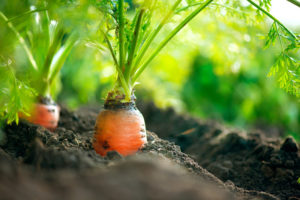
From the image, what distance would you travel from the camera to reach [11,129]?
1861mm

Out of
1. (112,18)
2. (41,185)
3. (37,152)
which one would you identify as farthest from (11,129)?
(41,185)

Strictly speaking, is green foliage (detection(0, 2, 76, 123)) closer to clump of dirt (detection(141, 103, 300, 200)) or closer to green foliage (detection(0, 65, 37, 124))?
green foliage (detection(0, 65, 37, 124))

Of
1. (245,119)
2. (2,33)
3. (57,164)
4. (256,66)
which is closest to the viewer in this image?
(57,164)

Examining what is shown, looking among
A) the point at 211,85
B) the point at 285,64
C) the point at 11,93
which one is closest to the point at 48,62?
the point at 11,93

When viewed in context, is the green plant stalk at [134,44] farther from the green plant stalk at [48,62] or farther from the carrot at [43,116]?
the carrot at [43,116]

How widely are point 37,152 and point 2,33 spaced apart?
2.70 feet

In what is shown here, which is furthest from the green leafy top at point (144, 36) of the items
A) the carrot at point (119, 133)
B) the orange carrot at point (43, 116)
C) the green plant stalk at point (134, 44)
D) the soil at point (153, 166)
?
the orange carrot at point (43, 116)

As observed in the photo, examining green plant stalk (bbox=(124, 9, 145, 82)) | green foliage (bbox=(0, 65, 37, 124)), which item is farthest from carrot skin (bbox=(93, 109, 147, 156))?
green foliage (bbox=(0, 65, 37, 124))

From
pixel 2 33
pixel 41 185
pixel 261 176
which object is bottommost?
pixel 261 176

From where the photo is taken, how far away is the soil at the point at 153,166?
792mm

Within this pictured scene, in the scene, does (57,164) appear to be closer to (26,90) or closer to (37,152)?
(37,152)

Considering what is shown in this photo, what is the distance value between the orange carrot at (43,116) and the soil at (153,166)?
172mm

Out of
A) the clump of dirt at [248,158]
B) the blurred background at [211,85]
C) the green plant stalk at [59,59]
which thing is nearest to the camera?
the clump of dirt at [248,158]

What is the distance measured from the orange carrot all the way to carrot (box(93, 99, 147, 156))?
71cm
